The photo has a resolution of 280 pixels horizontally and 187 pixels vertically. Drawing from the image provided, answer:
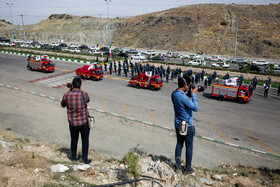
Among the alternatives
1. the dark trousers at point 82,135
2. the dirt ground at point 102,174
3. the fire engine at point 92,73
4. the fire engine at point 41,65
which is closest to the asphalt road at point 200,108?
the fire engine at point 92,73

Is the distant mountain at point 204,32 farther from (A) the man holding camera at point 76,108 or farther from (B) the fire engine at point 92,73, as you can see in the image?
(A) the man holding camera at point 76,108

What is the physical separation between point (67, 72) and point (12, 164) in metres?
24.4

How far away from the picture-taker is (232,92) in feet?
56.6

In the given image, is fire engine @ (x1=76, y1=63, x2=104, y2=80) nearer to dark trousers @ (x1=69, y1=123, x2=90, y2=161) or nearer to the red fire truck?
the red fire truck

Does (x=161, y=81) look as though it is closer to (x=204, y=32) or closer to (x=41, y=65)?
(x=41, y=65)

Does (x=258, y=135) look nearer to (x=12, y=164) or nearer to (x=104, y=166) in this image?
(x=104, y=166)

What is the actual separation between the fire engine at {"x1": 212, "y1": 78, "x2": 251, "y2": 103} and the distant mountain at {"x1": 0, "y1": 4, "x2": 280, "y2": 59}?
41904 mm

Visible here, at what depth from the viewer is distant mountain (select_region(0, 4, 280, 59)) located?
55625mm

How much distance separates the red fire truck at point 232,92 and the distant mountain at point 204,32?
4213 centimetres

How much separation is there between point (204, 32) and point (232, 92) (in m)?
51.4

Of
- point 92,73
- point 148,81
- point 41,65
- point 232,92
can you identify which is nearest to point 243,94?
point 232,92

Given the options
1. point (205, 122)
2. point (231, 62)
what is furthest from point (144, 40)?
point (205, 122)

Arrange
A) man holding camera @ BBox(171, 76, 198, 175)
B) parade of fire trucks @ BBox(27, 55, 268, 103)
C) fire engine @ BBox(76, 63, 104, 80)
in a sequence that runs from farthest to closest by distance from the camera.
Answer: fire engine @ BBox(76, 63, 104, 80), parade of fire trucks @ BBox(27, 55, 268, 103), man holding camera @ BBox(171, 76, 198, 175)

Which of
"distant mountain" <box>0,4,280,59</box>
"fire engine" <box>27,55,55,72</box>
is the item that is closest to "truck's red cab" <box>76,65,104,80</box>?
"fire engine" <box>27,55,55,72</box>
